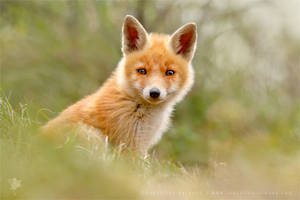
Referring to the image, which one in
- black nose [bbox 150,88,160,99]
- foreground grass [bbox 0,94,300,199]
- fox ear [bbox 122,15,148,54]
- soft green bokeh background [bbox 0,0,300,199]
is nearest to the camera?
foreground grass [bbox 0,94,300,199]

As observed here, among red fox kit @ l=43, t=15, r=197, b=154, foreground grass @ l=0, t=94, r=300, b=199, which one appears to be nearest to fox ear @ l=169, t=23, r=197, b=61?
red fox kit @ l=43, t=15, r=197, b=154

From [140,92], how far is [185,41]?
121 centimetres

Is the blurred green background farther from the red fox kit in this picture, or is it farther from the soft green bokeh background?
the red fox kit

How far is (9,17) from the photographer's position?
9930mm

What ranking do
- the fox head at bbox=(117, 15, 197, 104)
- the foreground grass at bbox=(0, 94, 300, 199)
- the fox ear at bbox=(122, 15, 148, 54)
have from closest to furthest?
the foreground grass at bbox=(0, 94, 300, 199), the fox head at bbox=(117, 15, 197, 104), the fox ear at bbox=(122, 15, 148, 54)

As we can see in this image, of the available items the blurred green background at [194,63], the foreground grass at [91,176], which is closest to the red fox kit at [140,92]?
the foreground grass at [91,176]

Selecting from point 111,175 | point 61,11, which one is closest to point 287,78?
point 61,11

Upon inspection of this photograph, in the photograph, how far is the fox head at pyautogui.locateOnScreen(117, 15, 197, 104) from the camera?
511cm

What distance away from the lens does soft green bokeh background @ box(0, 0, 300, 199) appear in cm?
1013

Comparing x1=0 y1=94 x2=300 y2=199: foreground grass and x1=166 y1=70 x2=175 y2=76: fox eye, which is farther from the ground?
x1=166 y1=70 x2=175 y2=76: fox eye

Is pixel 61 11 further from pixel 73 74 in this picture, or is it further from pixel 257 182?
pixel 257 182

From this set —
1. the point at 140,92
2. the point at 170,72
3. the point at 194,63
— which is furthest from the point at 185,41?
the point at 194,63

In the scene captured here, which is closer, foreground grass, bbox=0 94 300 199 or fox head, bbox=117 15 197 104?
foreground grass, bbox=0 94 300 199

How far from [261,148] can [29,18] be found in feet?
22.8
